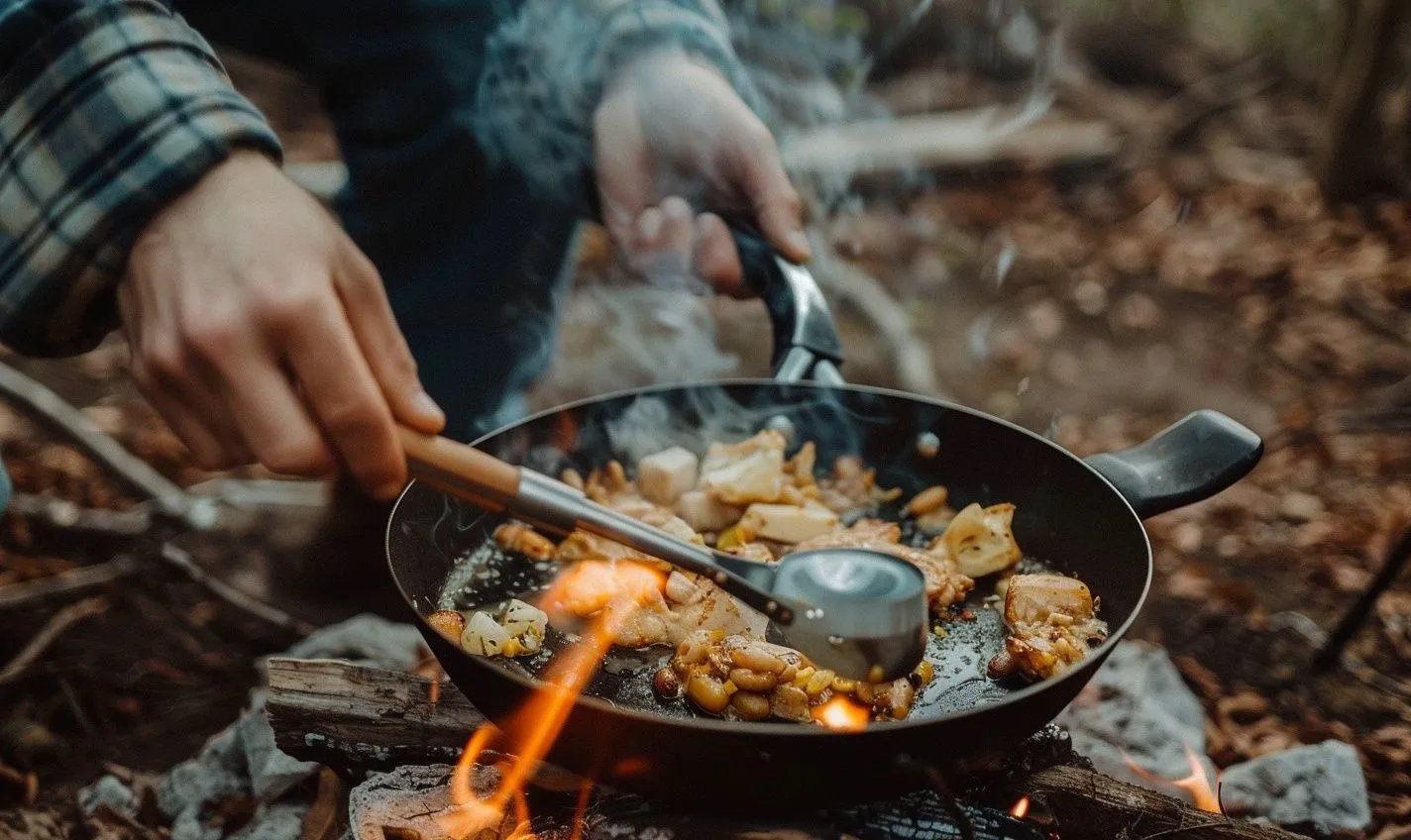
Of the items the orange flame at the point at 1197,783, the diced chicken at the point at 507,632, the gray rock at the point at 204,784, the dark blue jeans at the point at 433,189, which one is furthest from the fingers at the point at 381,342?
the dark blue jeans at the point at 433,189

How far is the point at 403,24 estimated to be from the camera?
343 cm

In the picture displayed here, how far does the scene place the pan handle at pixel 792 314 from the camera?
253 cm

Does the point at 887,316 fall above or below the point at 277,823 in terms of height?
below

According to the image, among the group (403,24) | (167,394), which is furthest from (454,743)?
(403,24)

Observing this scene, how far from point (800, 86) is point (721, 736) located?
6805 mm

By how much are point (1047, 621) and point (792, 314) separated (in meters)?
1.01

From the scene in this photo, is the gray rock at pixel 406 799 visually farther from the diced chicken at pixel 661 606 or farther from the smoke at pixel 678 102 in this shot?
the smoke at pixel 678 102

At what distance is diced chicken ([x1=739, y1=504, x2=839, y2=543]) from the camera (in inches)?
93.4

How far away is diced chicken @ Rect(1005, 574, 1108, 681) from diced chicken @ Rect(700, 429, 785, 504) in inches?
25.0

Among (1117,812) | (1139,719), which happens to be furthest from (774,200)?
(1139,719)

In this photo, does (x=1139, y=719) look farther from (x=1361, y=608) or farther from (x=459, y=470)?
(x=459, y=470)

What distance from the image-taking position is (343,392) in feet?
4.35

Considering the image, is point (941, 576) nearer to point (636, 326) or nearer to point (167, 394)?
point (167, 394)

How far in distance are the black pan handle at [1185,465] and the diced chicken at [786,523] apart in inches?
25.3
